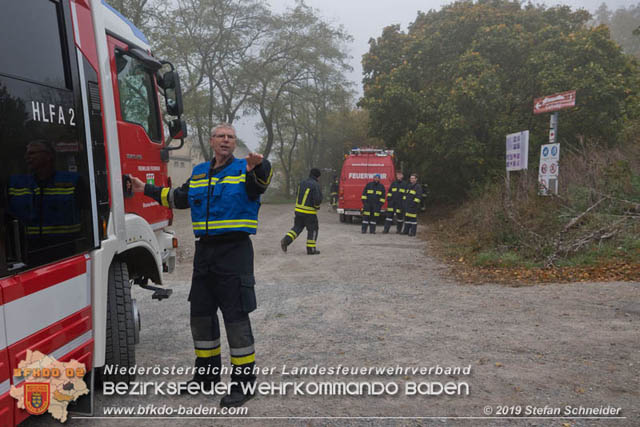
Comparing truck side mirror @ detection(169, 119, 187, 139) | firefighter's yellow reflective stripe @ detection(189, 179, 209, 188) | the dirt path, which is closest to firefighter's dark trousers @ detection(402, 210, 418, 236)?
the dirt path

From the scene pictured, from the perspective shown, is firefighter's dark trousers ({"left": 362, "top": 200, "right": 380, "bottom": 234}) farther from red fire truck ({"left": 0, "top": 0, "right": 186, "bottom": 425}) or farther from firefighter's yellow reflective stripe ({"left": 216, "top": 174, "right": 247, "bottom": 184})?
firefighter's yellow reflective stripe ({"left": 216, "top": 174, "right": 247, "bottom": 184})

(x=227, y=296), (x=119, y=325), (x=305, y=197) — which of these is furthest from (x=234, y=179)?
(x=305, y=197)

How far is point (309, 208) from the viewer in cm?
1096

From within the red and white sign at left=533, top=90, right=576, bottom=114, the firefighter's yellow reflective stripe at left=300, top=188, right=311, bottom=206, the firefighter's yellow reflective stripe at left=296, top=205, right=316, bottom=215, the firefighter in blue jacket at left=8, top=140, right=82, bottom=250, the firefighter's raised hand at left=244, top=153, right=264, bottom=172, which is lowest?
the firefighter's yellow reflective stripe at left=296, top=205, right=316, bottom=215

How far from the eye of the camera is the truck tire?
12.1ft

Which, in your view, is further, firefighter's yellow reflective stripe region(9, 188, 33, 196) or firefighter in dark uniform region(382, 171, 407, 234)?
firefighter in dark uniform region(382, 171, 407, 234)

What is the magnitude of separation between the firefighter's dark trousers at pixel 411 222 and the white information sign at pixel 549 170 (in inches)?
191

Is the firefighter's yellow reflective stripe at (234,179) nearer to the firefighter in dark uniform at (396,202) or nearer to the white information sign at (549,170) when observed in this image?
the white information sign at (549,170)

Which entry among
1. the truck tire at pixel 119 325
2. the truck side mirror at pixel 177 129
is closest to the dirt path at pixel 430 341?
the truck tire at pixel 119 325

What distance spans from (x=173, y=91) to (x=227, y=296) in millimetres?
2482

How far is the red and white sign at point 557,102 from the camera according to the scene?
10414mm

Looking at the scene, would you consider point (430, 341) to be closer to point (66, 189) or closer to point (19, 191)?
point (66, 189)

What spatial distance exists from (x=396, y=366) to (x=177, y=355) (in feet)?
6.46

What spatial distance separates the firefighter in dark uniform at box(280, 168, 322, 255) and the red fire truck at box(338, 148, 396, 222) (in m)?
7.35
